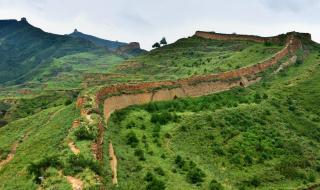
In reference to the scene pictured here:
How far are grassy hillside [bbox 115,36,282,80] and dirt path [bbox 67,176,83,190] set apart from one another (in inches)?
1440

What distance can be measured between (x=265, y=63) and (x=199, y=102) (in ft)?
55.1

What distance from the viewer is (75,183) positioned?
24938 mm

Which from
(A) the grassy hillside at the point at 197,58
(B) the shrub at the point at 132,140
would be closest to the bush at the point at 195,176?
(B) the shrub at the point at 132,140

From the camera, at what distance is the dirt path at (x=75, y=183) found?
80.0ft

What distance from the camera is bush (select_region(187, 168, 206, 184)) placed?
3238 centimetres

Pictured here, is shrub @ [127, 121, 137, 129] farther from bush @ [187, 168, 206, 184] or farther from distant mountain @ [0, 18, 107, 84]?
distant mountain @ [0, 18, 107, 84]

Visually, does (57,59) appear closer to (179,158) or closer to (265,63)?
(265,63)

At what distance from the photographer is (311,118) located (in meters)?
46.2

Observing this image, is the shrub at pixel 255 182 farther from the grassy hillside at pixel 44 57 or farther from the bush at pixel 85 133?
the grassy hillside at pixel 44 57

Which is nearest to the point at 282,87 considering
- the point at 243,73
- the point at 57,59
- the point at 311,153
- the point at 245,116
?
the point at 243,73

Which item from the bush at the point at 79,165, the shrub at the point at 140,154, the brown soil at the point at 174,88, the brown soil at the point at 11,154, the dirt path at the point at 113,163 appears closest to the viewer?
the bush at the point at 79,165

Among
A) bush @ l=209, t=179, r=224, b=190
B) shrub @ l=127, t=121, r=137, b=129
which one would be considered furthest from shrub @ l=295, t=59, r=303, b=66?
bush @ l=209, t=179, r=224, b=190

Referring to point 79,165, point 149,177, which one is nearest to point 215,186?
point 149,177

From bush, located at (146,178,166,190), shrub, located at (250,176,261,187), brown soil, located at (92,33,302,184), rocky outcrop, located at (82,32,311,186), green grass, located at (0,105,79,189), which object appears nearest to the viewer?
green grass, located at (0,105,79,189)
